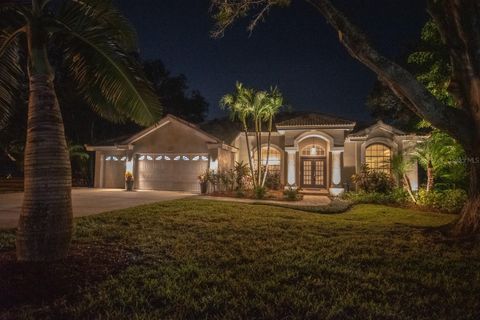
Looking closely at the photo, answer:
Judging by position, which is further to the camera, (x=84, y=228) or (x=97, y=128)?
(x=97, y=128)

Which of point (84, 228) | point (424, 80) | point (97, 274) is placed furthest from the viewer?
point (424, 80)

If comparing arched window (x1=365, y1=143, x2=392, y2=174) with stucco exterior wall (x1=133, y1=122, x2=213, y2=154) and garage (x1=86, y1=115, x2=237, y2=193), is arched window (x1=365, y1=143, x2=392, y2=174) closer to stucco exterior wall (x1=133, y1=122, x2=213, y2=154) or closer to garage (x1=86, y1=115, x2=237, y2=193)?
garage (x1=86, y1=115, x2=237, y2=193)

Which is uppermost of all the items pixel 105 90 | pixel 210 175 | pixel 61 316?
pixel 105 90

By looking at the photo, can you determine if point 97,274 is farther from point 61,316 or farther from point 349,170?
point 349,170

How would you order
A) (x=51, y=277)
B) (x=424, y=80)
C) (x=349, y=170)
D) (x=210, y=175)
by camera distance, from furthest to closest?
(x=349, y=170), (x=210, y=175), (x=424, y=80), (x=51, y=277)

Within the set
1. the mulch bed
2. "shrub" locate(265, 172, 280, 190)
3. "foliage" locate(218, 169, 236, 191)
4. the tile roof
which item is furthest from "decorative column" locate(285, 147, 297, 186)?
the mulch bed

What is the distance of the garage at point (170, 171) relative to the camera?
19.5m

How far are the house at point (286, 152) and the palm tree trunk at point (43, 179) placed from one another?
45.9 ft

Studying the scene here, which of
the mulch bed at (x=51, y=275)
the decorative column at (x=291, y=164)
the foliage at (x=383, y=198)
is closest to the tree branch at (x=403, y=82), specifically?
the mulch bed at (x=51, y=275)

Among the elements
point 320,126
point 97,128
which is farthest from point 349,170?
point 97,128

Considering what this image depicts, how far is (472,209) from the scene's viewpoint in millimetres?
6660

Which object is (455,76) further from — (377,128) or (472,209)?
(377,128)

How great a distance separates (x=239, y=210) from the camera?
36.4ft

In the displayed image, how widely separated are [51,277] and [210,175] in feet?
46.4
